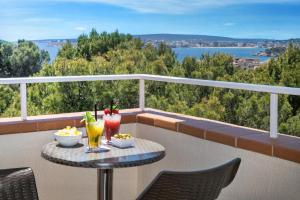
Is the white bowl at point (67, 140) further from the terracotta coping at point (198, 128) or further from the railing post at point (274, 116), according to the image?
the railing post at point (274, 116)

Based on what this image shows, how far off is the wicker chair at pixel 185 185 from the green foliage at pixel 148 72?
4.62 meters

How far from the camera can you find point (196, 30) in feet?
80.2

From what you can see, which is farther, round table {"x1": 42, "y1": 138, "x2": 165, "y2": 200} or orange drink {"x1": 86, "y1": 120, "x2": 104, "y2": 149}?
orange drink {"x1": 86, "y1": 120, "x2": 104, "y2": 149}

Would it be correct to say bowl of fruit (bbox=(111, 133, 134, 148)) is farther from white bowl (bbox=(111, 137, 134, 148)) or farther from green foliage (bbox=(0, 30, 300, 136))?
green foliage (bbox=(0, 30, 300, 136))

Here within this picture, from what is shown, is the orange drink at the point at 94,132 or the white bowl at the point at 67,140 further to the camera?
the white bowl at the point at 67,140

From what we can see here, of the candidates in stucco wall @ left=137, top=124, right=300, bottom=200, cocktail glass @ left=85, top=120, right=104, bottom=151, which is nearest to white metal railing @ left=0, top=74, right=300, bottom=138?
stucco wall @ left=137, top=124, right=300, bottom=200

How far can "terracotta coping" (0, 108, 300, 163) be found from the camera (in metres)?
2.70

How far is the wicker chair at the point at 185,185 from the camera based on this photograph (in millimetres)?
2018

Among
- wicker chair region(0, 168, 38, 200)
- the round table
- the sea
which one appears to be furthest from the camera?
the sea

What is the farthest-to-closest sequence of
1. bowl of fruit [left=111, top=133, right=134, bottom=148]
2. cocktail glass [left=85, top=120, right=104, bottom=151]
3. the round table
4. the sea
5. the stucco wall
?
1. the sea
2. bowl of fruit [left=111, top=133, right=134, bottom=148]
3. cocktail glass [left=85, top=120, right=104, bottom=151]
4. the stucco wall
5. the round table

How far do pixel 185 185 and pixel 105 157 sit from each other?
717mm

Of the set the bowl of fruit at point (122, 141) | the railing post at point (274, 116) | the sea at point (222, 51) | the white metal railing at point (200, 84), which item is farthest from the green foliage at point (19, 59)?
the railing post at point (274, 116)

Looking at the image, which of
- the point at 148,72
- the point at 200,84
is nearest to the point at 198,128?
the point at 200,84

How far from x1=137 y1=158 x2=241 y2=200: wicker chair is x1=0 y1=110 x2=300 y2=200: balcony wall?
2.17 ft
